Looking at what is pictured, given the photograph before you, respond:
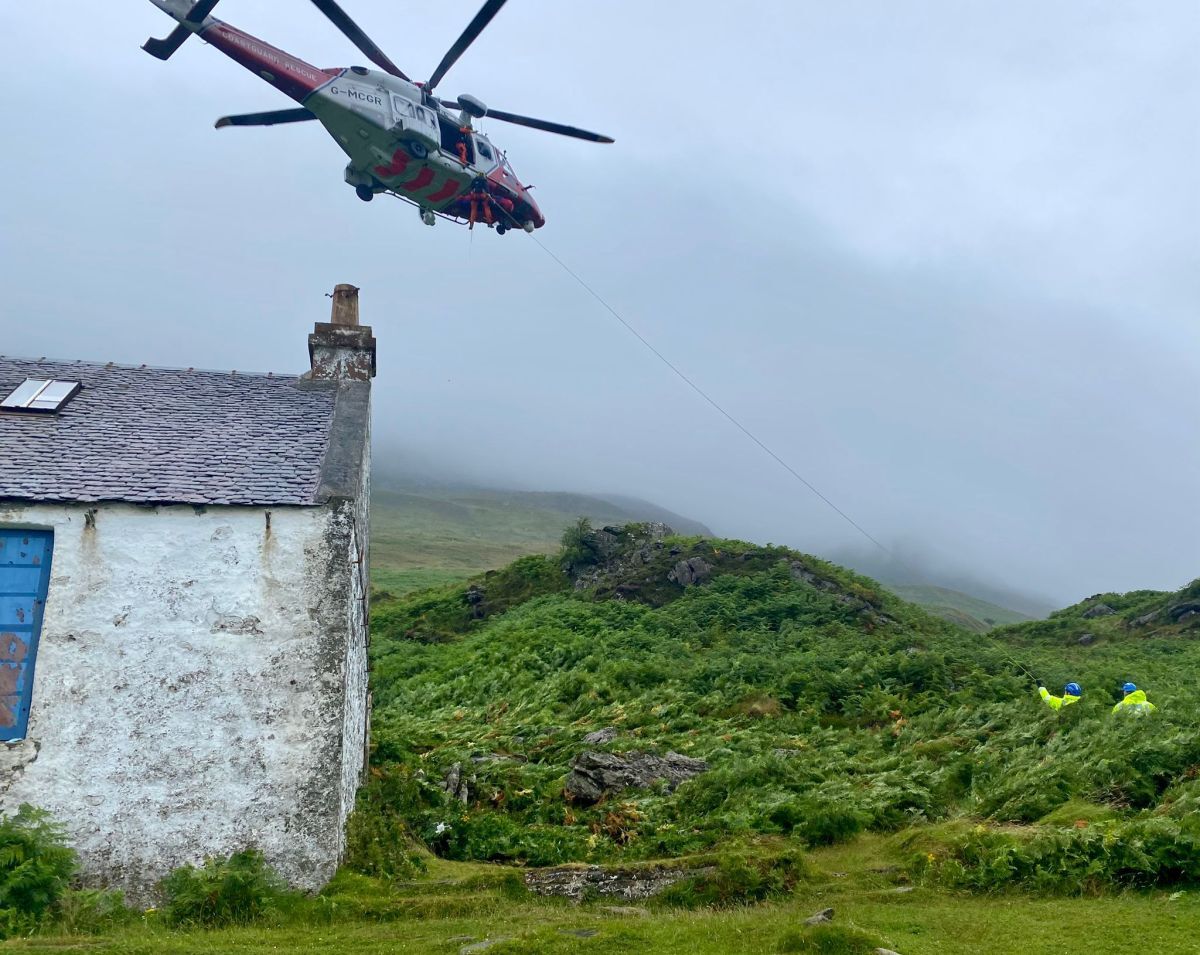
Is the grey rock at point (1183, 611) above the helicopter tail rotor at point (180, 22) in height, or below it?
below

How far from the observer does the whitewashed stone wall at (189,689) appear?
10812mm

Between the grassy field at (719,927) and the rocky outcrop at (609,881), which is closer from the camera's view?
the grassy field at (719,927)

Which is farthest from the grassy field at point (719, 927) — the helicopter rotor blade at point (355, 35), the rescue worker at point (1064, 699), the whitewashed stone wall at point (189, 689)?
the helicopter rotor blade at point (355, 35)

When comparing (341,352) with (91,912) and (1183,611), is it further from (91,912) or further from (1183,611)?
(1183,611)

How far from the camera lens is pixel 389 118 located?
2417 cm

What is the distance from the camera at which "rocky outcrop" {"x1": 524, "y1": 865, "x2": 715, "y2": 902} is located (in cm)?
1088

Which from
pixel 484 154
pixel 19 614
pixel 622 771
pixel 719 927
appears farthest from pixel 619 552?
pixel 719 927

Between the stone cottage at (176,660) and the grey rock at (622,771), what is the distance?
3937mm

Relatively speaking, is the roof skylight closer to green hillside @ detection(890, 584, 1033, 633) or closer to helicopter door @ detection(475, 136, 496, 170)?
helicopter door @ detection(475, 136, 496, 170)

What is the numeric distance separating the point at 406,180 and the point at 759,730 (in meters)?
16.5

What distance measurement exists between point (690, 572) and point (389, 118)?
17.7 meters

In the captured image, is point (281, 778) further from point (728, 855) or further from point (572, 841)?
point (728, 855)

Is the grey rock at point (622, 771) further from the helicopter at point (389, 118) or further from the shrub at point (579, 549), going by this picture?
the shrub at point (579, 549)

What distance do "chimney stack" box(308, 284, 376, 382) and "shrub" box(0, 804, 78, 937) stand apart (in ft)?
25.6
